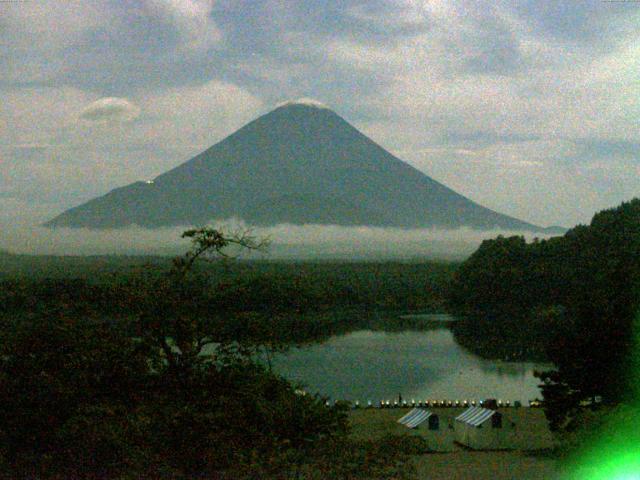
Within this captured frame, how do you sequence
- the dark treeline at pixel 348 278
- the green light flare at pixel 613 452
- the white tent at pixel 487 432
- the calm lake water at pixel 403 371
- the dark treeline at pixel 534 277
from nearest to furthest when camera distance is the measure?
the green light flare at pixel 613 452 < the white tent at pixel 487 432 < the calm lake water at pixel 403 371 < the dark treeline at pixel 348 278 < the dark treeline at pixel 534 277

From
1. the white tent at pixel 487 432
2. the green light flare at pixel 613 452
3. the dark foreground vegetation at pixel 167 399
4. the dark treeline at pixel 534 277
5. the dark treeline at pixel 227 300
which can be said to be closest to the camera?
the green light flare at pixel 613 452

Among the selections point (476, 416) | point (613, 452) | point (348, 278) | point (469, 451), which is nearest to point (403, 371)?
point (476, 416)

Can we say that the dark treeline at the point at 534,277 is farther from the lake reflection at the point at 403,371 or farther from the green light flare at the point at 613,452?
the green light flare at the point at 613,452

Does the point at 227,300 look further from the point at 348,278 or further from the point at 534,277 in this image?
the point at 348,278

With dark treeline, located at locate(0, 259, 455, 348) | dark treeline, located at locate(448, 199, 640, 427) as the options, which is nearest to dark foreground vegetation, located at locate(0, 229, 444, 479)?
dark treeline, located at locate(0, 259, 455, 348)

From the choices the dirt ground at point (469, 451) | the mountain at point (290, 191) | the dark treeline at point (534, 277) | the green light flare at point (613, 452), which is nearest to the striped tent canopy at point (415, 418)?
the dirt ground at point (469, 451)

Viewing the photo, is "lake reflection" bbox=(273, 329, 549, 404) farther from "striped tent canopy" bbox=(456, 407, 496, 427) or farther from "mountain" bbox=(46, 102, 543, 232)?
"mountain" bbox=(46, 102, 543, 232)
